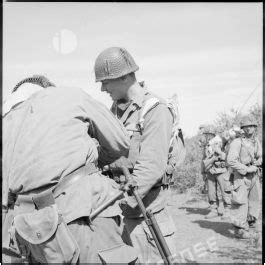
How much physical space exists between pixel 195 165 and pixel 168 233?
13.6m

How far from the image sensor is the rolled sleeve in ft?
28.3

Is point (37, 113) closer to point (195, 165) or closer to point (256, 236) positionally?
point (256, 236)

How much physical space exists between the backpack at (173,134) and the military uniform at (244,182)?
4.44 m

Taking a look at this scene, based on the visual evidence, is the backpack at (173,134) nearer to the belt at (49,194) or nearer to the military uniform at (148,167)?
the military uniform at (148,167)

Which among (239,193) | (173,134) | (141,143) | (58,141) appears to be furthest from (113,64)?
(239,193)

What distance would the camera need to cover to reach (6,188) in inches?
126

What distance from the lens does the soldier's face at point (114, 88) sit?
412 centimetres

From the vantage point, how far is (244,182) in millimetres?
8789

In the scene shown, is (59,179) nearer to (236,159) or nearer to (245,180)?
(236,159)

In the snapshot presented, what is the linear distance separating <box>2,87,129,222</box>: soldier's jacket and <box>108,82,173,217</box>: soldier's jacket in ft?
1.93

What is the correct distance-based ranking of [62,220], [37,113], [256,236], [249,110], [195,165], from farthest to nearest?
[195,165], [249,110], [256,236], [37,113], [62,220]

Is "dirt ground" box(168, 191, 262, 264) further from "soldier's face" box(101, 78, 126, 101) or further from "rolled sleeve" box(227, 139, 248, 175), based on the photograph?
"soldier's face" box(101, 78, 126, 101)

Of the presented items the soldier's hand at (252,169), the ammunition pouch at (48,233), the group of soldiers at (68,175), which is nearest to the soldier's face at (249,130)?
the soldier's hand at (252,169)

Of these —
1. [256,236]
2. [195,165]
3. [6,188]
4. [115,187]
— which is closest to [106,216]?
[115,187]
